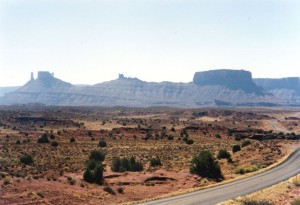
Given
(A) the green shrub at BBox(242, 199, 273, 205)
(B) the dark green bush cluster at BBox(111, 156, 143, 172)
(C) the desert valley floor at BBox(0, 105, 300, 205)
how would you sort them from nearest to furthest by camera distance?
(A) the green shrub at BBox(242, 199, 273, 205) < (C) the desert valley floor at BBox(0, 105, 300, 205) < (B) the dark green bush cluster at BBox(111, 156, 143, 172)

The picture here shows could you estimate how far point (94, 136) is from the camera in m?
82.8

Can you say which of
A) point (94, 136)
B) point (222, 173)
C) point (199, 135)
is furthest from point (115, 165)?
point (199, 135)

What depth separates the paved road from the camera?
1160 inches

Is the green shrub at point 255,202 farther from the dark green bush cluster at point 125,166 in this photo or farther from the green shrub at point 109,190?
the dark green bush cluster at point 125,166

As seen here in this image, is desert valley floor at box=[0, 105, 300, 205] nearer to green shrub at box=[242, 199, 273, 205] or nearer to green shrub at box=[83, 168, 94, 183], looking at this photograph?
green shrub at box=[83, 168, 94, 183]

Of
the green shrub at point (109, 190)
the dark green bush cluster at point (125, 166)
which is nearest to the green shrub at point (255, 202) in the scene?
the green shrub at point (109, 190)

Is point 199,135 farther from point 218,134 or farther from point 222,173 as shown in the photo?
point 222,173

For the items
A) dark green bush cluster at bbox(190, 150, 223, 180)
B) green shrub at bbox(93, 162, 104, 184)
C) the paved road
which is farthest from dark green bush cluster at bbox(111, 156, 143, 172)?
the paved road

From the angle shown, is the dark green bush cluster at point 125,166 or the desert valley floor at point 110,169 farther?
the dark green bush cluster at point 125,166

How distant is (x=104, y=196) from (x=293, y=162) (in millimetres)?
23470

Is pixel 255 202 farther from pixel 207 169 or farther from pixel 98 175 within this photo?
pixel 98 175

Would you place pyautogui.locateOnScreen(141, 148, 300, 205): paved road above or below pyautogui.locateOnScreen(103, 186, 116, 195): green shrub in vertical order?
above

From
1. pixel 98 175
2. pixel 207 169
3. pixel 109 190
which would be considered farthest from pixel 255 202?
pixel 98 175

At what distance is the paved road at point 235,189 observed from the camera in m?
29.5
